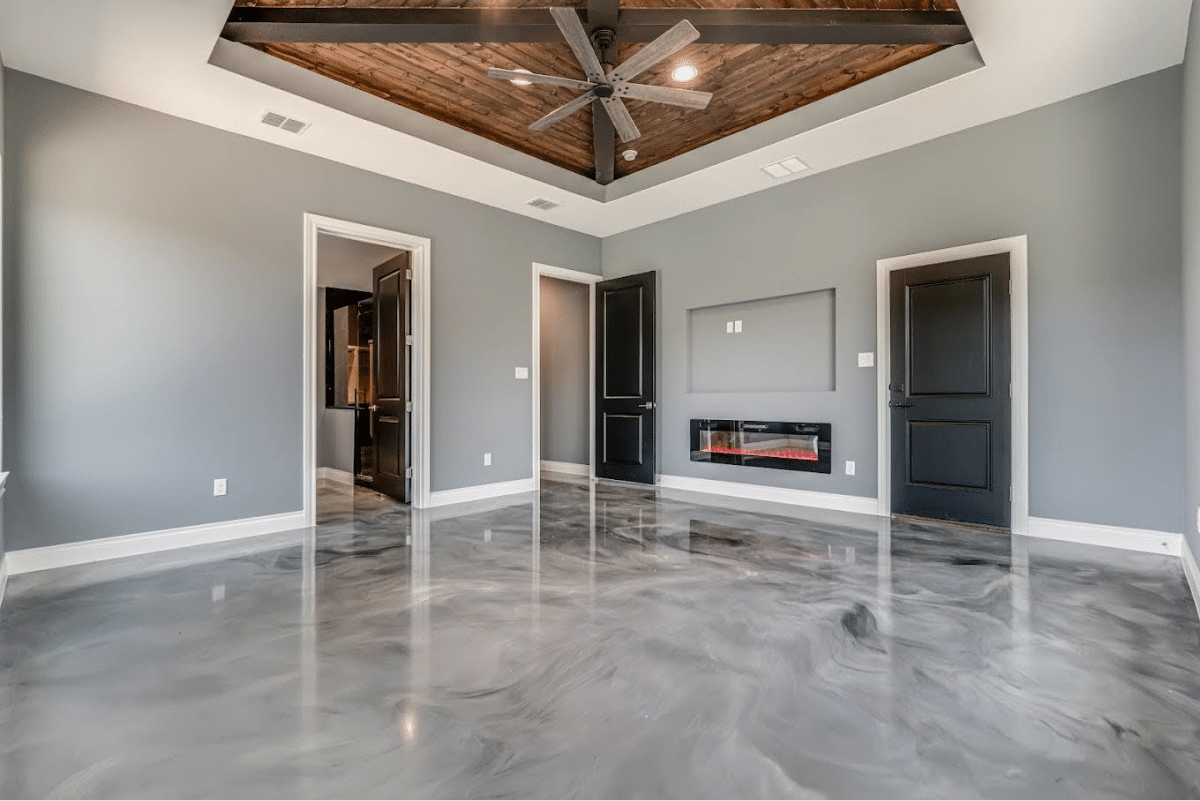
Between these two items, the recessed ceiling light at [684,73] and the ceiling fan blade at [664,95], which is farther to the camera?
the recessed ceiling light at [684,73]

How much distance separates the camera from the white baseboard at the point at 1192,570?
2588 mm

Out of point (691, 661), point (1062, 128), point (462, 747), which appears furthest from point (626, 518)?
point (1062, 128)

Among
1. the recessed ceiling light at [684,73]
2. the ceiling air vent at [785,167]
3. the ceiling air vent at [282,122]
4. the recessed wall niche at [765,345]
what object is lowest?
the recessed wall niche at [765,345]

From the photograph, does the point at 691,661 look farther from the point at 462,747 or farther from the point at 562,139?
the point at 562,139

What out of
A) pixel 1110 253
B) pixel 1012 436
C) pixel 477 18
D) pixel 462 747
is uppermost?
pixel 477 18

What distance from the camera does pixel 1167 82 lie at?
3357 millimetres

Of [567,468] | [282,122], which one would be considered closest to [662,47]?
[282,122]

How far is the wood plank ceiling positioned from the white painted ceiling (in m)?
0.26

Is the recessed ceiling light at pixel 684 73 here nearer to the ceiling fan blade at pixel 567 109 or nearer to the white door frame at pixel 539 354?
the ceiling fan blade at pixel 567 109

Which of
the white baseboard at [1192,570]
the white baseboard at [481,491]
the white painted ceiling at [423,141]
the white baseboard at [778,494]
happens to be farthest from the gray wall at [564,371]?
the white baseboard at [1192,570]

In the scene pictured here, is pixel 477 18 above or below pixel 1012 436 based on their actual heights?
above

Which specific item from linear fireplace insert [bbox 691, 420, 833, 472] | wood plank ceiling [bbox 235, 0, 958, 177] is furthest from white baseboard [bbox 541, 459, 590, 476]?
wood plank ceiling [bbox 235, 0, 958, 177]

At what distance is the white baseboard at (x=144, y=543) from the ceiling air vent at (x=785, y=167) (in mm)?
4434

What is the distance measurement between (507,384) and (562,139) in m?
2.24
